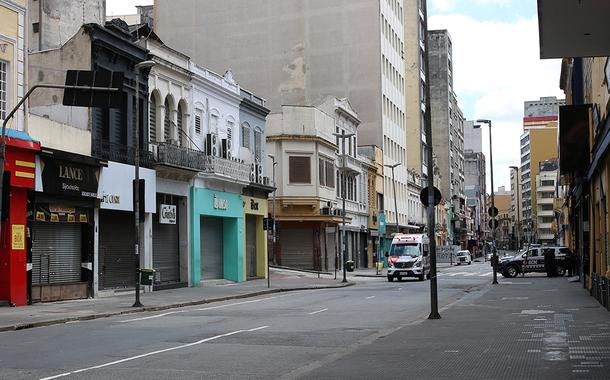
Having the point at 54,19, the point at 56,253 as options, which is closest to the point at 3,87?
the point at 56,253

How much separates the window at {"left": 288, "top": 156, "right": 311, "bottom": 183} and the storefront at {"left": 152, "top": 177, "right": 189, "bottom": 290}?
62.1 ft

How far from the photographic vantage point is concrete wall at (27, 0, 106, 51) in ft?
107

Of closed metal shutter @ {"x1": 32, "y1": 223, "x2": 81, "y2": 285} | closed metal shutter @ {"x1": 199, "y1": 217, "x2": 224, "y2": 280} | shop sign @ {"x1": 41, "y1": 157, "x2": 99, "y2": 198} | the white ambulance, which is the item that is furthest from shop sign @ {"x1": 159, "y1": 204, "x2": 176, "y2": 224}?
the white ambulance

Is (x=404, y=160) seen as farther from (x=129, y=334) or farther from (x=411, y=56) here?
(x=129, y=334)

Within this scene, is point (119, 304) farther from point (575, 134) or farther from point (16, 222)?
point (575, 134)

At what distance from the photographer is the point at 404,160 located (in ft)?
290

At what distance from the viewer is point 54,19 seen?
33312 mm

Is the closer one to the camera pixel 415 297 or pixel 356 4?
pixel 415 297

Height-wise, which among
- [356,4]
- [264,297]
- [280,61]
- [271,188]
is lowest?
[264,297]

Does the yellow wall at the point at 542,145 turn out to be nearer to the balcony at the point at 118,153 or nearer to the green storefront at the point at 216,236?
the green storefront at the point at 216,236

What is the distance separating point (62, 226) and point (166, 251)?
8.27 metres

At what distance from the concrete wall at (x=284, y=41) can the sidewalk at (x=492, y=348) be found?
49917mm

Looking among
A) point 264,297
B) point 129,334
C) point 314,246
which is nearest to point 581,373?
point 129,334

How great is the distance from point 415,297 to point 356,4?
46.4m
